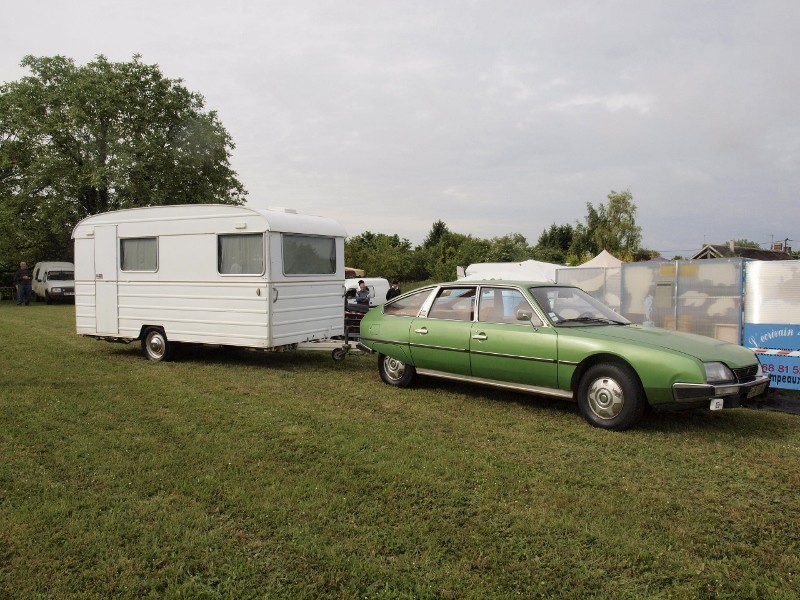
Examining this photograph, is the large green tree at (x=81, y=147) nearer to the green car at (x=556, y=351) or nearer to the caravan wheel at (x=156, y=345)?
the caravan wheel at (x=156, y=345)

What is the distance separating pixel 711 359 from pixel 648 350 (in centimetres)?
57

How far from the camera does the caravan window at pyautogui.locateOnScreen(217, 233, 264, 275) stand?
30.4ft

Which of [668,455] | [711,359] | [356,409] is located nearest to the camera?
[668,455]

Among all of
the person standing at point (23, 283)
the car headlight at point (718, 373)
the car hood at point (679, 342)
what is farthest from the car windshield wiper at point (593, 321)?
the person standing at point (23, 283)

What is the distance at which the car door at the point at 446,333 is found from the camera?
23.9 feet

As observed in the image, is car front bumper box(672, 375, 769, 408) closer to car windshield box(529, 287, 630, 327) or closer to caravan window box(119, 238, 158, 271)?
car windshield box(529, 287, 630, 327)

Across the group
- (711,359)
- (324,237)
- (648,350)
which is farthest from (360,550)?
(324,237)

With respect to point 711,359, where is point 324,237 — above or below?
above

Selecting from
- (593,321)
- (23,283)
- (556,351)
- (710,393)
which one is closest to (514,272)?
(593,321)

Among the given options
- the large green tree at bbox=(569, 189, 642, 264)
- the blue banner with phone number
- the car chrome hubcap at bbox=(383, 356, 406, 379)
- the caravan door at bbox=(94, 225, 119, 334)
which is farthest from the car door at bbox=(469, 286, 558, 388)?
the large green tree at bbox=(569, 189, 642, 264)

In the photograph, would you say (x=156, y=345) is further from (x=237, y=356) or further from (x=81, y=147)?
(x=81, y=147)

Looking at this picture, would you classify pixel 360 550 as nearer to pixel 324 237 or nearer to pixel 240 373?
pixel 240 373

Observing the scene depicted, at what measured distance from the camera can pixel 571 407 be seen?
706 cm

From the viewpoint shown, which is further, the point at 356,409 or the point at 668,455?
the point at 356,409
